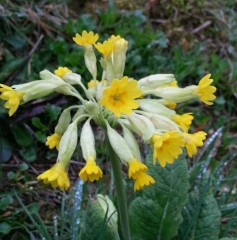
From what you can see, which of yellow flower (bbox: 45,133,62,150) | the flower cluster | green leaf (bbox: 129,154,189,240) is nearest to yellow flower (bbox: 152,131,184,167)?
the flower cluster

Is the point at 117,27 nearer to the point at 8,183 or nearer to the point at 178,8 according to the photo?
the point at 178,8

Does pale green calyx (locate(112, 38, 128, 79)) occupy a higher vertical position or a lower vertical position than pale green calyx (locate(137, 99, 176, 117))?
higher

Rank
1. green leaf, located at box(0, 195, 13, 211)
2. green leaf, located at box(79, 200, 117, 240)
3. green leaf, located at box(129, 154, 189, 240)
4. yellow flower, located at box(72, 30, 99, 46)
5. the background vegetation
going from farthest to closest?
green leaf, located at box(0, 195, 13, 211), the background vegetation, green leaf, located at box(129, 154, 189, 240), green leaf, located at box(79, 200, 117, 240), yellow flower, located at box(72, 30, 99, 46)

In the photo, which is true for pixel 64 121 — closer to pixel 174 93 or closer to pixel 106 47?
pixel 106 47

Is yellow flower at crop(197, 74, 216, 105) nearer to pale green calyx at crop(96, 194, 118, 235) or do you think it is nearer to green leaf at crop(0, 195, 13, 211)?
pale green calyx at crop(96, 194, 118, 235)

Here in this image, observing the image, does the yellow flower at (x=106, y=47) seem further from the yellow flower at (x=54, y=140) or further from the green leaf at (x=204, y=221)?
the green leaf at (x=204, y=221)

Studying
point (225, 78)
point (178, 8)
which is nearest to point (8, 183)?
point (225, 78)

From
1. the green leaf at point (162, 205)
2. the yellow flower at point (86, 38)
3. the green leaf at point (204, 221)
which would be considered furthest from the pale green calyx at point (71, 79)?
the green leaf at point (204, 221)

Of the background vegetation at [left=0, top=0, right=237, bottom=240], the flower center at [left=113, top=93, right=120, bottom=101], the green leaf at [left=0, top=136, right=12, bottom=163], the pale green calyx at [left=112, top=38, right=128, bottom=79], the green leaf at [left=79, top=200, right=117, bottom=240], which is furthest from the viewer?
the green leaf at [left=0, top=136, right=12, bottom=163]
